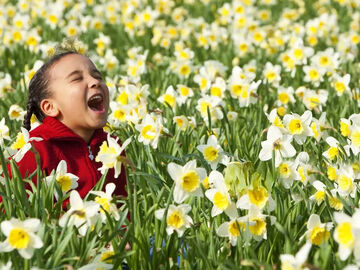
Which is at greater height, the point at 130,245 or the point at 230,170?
the point at 230,170

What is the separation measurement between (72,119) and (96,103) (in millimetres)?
148

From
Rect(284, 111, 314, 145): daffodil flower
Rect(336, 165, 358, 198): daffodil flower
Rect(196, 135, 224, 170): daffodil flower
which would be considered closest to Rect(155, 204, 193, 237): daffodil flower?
Rect(196, 135, 224, 170): daffodil flower

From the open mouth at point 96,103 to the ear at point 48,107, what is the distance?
Result: 0.16m

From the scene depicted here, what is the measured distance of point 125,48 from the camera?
7074 mm

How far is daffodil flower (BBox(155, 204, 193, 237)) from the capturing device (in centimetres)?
215

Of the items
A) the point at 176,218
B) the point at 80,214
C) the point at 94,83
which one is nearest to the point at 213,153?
the point at 176,218

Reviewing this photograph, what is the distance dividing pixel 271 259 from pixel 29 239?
78cm

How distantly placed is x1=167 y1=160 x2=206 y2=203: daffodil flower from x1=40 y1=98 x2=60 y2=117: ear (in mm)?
1022

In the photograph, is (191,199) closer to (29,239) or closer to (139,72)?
(29,239)

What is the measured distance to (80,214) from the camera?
2.05 m

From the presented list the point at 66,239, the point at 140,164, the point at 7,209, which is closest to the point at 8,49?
the point at 140,164

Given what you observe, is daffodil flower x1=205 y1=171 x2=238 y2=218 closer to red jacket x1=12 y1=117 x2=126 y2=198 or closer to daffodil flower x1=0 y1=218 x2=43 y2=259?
daffodil flower x1=0 y1=218 x2=43 y2=259

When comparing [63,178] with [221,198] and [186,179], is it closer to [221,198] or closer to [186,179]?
[186,179]

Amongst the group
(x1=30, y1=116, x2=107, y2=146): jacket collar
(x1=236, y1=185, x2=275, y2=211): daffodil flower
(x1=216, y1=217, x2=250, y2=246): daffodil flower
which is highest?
(x1=30, y1=116, x2=107, y2=146): jacket collar
